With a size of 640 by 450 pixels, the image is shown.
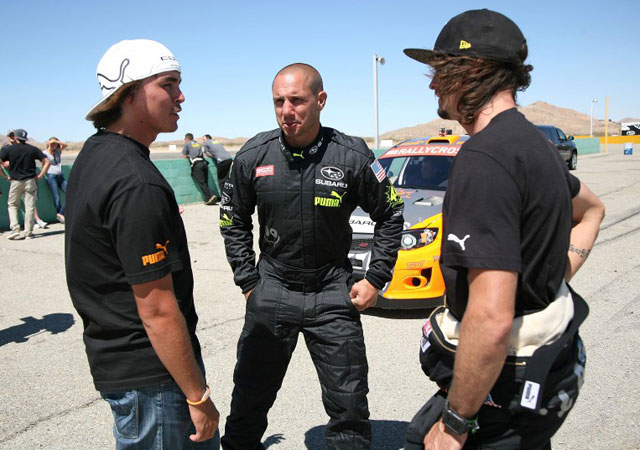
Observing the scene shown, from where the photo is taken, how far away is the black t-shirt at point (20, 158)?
10.1m

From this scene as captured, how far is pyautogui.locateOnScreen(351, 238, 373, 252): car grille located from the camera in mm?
5512

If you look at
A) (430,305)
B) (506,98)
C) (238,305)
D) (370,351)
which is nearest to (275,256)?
(506,98)

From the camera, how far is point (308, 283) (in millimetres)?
2805

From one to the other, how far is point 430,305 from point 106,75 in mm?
4240

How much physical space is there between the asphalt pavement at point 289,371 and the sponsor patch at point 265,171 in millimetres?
1697

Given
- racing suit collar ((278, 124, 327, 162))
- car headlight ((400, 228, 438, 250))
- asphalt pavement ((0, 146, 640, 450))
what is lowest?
asphalt pavement ((0, 146, 640, 450))

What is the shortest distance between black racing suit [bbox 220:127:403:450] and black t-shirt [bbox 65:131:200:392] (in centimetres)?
98

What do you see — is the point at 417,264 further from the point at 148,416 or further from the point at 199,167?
the point at 199,167

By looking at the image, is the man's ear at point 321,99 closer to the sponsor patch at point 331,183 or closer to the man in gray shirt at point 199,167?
the sponsor patch at point 331,183

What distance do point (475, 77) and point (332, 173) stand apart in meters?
1.29

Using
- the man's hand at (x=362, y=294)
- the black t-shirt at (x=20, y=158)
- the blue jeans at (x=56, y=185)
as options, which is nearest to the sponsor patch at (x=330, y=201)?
the man's hand at (x=362, y=294)

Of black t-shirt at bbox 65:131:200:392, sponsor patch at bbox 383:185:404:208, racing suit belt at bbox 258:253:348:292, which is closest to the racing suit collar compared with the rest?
sponsor patch at bbox 383:185:404:208

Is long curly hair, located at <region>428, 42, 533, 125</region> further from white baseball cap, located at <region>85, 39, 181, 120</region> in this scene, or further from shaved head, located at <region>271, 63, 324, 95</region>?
shaved head, located at <region>271, 63, 324, 95</region>

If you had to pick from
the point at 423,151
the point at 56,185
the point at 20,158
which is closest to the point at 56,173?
the point at 56,185
